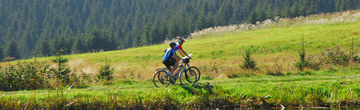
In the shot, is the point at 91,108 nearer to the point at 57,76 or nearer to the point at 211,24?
the point at 57,76

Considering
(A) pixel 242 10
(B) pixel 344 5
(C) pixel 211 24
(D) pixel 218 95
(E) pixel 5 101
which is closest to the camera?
(E) pixel 5 101

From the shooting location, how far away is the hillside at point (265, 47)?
89.6 ft

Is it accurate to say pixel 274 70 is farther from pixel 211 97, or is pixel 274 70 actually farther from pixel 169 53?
pixel 169 53

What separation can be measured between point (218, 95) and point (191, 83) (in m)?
2.46

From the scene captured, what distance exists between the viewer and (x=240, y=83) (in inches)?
666

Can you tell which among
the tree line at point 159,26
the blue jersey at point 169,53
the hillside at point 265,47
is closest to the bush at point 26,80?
the hillside at point 265,47

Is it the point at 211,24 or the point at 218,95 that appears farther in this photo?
the point at 211,24

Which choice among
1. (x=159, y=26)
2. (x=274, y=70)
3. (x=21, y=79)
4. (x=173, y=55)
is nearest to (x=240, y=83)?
(x=173, y=55)

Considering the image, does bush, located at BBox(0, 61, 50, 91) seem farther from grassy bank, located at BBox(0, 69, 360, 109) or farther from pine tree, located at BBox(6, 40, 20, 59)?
pine tree, located at BBox(6, 40, 20, 59)

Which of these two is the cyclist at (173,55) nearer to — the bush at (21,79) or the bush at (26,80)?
the bush at (26,80)

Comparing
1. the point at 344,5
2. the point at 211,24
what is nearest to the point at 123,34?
the point at 211,24

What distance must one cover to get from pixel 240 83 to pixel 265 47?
1890 centimetres

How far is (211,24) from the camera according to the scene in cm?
11350

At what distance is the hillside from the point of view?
89.6ft
